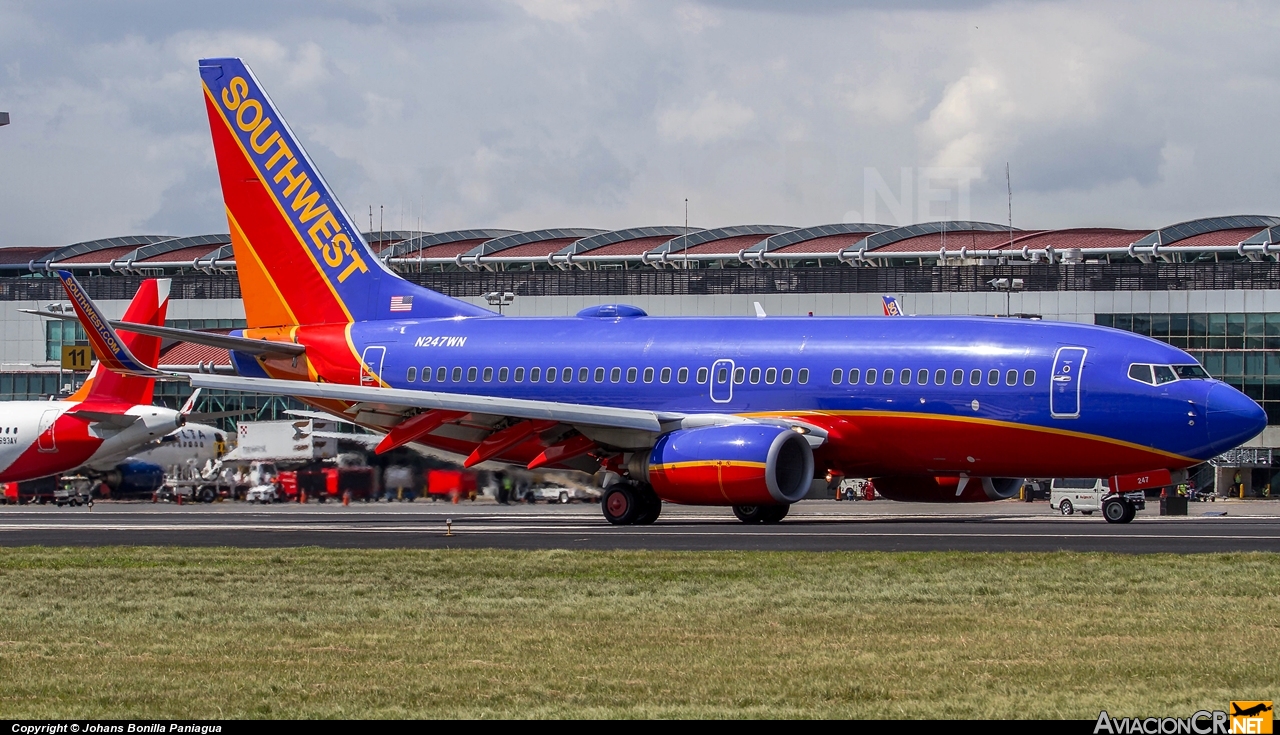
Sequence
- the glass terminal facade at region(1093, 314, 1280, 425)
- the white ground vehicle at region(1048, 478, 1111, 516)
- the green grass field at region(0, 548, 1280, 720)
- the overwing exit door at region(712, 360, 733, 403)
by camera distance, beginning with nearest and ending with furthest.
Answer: the green grass field at region(0, 548, 1280, 720) → the overwing exit door at region(712, 360, 733, 403) → the white ground vehicle at region(1048, 478, 1111, 516) → the glass terminal facade at region(1093, 314, 1280, 425)

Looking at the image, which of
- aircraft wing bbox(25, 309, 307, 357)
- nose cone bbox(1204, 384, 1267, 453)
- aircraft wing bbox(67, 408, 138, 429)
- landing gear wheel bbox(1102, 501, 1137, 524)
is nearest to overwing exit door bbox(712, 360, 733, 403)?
landing gear wheel bbox(1102, 501, 1137, 524)

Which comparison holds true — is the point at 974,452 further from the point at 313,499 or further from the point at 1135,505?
the point at 313,499

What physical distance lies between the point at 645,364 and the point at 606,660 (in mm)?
21637

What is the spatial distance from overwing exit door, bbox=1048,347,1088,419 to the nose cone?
2.29 meters

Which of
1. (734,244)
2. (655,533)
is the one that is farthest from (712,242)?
(655,533)

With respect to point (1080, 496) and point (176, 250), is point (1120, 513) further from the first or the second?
point (176, 250)

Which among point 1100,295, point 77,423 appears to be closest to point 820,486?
point 77,423

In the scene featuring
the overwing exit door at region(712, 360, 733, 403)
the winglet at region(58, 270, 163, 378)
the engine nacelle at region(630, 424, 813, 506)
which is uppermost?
the winglet at region(58, 270, 163, 378)

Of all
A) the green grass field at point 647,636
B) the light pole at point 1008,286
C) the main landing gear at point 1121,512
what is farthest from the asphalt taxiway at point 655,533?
the light pole at point 1008,286

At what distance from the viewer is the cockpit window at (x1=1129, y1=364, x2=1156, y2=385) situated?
29.3m

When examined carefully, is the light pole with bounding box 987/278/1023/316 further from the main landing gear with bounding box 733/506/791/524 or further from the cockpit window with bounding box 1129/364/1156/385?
the cockpit window with bounding box 1129/364/1156/385

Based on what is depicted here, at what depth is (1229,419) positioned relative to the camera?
94.5 ft

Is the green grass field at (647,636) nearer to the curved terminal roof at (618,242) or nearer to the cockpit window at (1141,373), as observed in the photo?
the cockpit window at (1141,373)

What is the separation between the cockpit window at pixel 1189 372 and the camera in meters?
29.5
